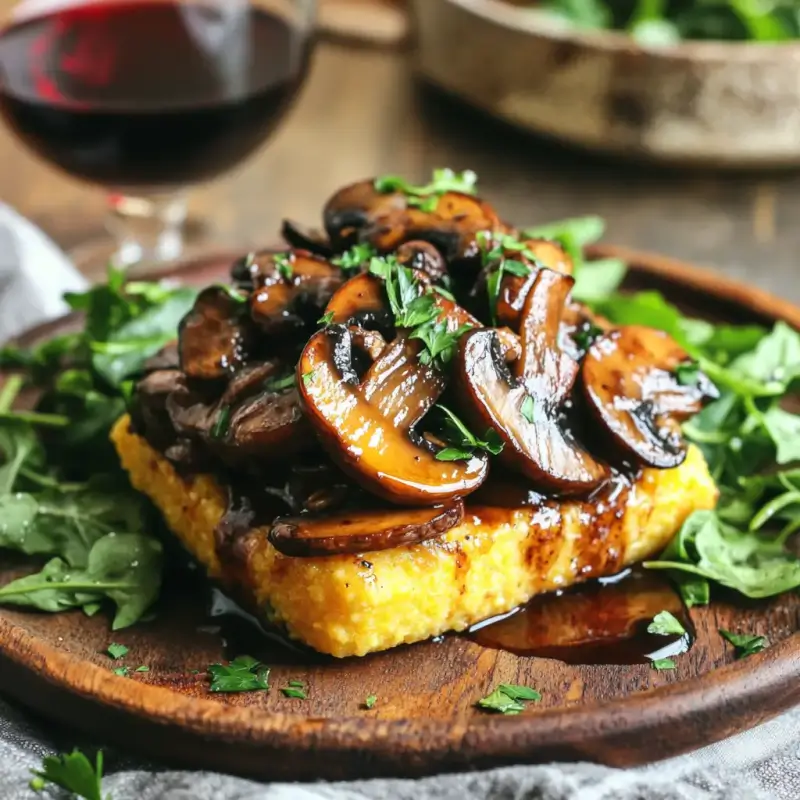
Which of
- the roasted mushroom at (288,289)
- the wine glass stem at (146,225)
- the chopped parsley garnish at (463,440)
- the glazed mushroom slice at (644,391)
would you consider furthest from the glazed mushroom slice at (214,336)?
the wine glass stem at (146,225)

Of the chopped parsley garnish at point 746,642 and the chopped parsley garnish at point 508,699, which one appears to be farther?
the chopped parsley garnish at point 746,642

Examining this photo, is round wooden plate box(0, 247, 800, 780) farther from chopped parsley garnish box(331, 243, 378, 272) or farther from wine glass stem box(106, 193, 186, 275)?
wine glass stem box(106, 193, 186, 275)

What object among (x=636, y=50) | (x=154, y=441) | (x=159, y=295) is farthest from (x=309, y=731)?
(x=636, y=50)

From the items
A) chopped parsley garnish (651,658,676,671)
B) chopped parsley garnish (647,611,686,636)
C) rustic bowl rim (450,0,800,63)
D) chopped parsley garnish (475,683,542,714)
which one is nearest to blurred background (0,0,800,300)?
rustic bowl rim (450,0,800,63)

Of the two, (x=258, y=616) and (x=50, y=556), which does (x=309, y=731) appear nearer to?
(x=258, y=616)

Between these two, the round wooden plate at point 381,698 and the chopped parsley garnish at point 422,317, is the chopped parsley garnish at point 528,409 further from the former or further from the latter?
the round wooden plate at point 381,698

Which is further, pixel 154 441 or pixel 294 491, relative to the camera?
pixel 154 441
